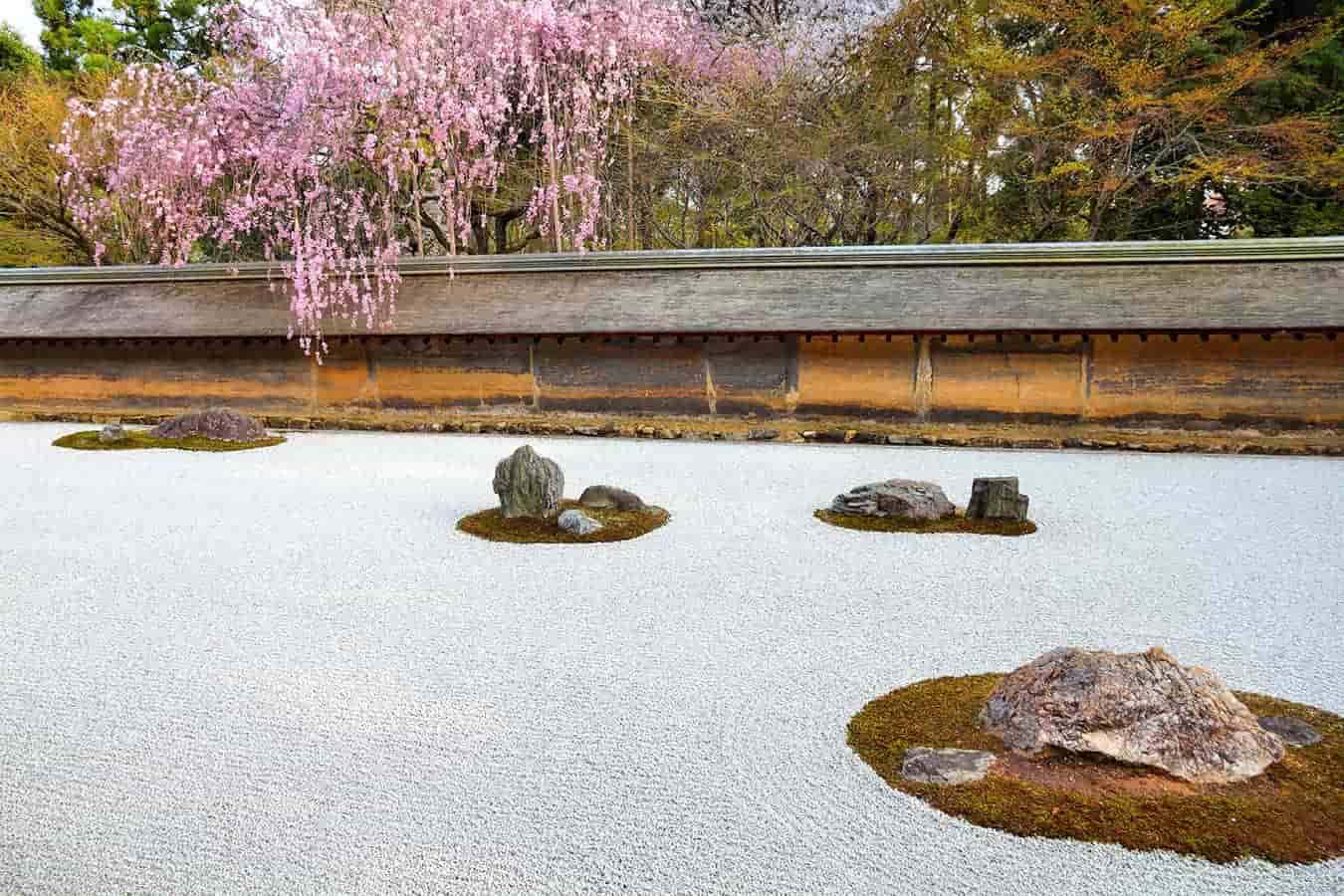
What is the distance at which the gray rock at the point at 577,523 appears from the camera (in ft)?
19.7

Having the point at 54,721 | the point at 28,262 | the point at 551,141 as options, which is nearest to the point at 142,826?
the point at 54,721

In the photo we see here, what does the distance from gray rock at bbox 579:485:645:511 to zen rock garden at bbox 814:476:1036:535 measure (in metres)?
1.20

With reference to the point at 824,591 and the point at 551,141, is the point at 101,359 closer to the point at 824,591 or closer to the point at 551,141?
the point at 551,141

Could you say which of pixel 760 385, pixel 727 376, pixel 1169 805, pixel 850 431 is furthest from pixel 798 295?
pixel 1169 805

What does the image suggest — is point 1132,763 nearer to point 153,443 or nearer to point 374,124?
point 153,443

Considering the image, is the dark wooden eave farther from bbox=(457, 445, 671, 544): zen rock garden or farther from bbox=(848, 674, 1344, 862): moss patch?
bbox=(848, 674, 1344, 862): moss patch

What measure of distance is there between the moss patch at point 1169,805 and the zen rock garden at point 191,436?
8.80m

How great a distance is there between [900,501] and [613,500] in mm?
1862

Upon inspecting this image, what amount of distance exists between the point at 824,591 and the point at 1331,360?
7.21 m

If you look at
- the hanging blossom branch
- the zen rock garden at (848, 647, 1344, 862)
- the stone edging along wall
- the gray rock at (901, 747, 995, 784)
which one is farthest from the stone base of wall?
the gray rock at (901, 747, 995, 784)

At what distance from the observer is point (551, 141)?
14.1 meters

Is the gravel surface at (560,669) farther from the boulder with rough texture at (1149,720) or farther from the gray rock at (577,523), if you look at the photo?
the boulder with rough texture at (1149,720)

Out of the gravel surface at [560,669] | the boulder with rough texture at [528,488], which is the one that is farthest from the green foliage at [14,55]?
the boulder with rough texture at [528,488]

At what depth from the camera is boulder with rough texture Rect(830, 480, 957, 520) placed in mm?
6363
